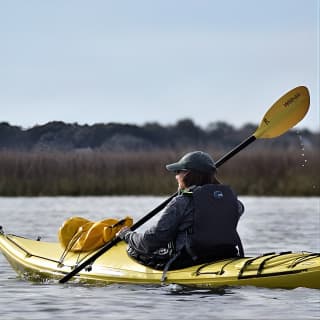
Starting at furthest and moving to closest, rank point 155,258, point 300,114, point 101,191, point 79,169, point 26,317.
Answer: point 101,191 < point 79,169 < point 300,114 < point 155,258 < point 26,317

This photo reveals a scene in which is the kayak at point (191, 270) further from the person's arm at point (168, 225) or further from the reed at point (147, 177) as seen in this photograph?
the reed at point (147, 177)

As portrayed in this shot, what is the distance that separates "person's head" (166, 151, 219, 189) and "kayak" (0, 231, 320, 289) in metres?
0.56

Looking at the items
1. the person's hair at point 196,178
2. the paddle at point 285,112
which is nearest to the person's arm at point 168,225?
the person's hair at point 196,178

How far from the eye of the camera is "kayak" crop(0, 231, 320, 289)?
7.42 metres

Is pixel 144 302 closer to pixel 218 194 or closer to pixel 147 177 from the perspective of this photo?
pixel 218 194

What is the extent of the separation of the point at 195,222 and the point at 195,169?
1.18 feet

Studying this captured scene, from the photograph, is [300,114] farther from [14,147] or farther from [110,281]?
[14,147]

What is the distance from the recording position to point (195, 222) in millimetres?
7621

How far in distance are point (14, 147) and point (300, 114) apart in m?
5.43

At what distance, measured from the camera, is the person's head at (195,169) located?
25.2 ft

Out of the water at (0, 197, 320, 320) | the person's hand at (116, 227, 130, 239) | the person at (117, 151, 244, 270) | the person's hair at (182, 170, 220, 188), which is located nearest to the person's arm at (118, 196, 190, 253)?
the person at (117, 151, 244, 270)

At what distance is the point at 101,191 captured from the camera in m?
19.1

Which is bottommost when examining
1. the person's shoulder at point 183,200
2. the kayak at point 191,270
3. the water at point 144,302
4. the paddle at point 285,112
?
the water at point 144,302

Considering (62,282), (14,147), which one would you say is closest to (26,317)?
(62,282)
